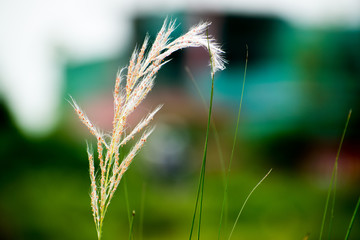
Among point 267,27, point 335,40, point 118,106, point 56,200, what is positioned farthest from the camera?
point 267,27

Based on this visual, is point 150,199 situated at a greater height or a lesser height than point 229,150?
lesser

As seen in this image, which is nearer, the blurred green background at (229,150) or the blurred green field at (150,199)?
the blurred green field at (150,199)

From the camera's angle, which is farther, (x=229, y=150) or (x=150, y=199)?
(x=229, y=150)

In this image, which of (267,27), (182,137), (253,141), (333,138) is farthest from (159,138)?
(267,27)

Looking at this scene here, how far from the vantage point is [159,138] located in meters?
8.16

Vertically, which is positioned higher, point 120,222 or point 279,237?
point 120,222

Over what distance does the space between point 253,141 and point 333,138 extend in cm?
179

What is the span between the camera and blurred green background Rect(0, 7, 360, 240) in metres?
5.06

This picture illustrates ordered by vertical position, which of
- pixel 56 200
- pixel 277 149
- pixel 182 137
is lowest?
pixel 56 200

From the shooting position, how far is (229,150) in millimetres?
9070

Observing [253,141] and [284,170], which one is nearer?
[284,170]

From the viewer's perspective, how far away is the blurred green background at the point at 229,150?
16.6ft

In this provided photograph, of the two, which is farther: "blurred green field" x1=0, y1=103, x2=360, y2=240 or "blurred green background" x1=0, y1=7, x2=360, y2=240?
"blurred green background" x1=0, y1=7, x2=360, y2=240

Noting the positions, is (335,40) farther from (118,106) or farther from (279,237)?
(118,106)
